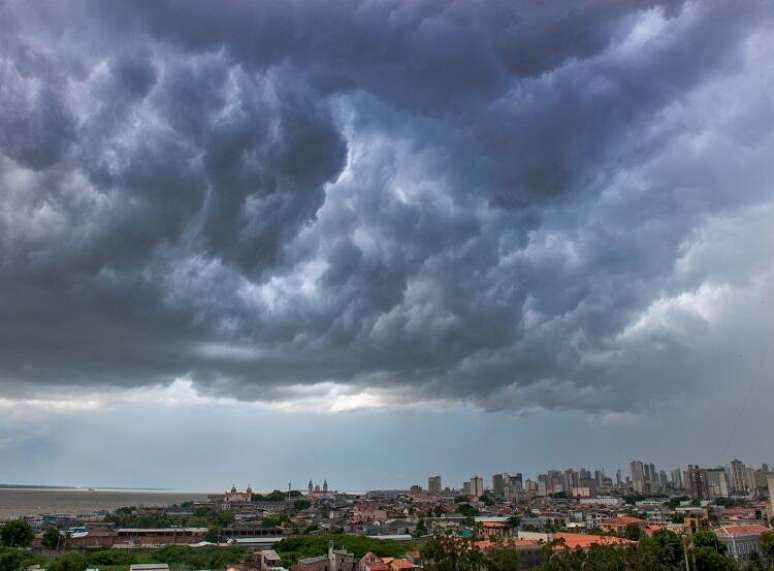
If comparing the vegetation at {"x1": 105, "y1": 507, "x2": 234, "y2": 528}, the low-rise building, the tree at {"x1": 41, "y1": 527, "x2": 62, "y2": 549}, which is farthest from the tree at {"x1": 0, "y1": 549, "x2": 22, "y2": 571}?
the low-rise building

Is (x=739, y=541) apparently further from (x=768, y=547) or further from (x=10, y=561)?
(x=10, y=561)

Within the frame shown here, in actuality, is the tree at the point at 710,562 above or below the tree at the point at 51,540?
above

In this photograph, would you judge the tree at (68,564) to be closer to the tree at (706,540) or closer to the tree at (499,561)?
the tree at (499,561)

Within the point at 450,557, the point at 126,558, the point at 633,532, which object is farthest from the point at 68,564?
the point at 633,532

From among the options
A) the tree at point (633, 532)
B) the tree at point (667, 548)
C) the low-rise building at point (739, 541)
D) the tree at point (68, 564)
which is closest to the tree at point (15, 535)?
the tree at point (68, 564)

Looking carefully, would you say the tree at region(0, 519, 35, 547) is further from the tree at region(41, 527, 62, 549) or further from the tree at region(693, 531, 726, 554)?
the tree at region(693, 531, 726, 554)

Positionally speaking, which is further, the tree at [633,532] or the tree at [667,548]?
the tree at [633,532]

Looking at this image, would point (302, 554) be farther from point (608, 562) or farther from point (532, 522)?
Answer: point (532, 522)

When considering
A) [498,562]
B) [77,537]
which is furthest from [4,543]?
[498,562]
